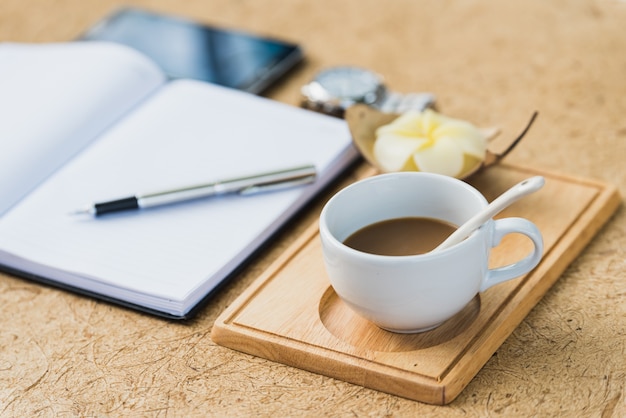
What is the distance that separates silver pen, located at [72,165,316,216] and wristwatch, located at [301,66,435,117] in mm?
180

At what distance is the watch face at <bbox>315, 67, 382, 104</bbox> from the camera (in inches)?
45.2

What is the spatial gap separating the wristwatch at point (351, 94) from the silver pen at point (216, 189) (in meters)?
0.18

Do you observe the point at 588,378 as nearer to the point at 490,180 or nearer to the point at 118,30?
the point at 490,180

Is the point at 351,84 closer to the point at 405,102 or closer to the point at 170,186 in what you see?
the point at 405,102

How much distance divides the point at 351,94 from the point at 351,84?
0.10 feet

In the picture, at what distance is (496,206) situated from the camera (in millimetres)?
716

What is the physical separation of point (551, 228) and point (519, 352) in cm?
18

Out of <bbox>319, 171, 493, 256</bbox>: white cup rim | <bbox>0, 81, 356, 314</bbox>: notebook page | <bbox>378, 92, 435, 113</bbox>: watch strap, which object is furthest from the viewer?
<bbox>378, 92, 435, 113</bbox>: watch strap

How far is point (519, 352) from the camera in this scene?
30.3 inches

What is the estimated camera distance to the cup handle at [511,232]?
74 centimetres

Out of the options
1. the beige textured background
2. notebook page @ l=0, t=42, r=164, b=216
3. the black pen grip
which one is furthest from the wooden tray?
notebook page @ l=0, t=42, r=164, b=216

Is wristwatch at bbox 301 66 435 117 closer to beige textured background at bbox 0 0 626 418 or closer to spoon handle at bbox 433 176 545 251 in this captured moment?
beige textured background at bbox 0 0 626 418

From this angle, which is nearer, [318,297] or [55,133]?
[318,297]

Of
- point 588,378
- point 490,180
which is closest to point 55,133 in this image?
point 490,180
